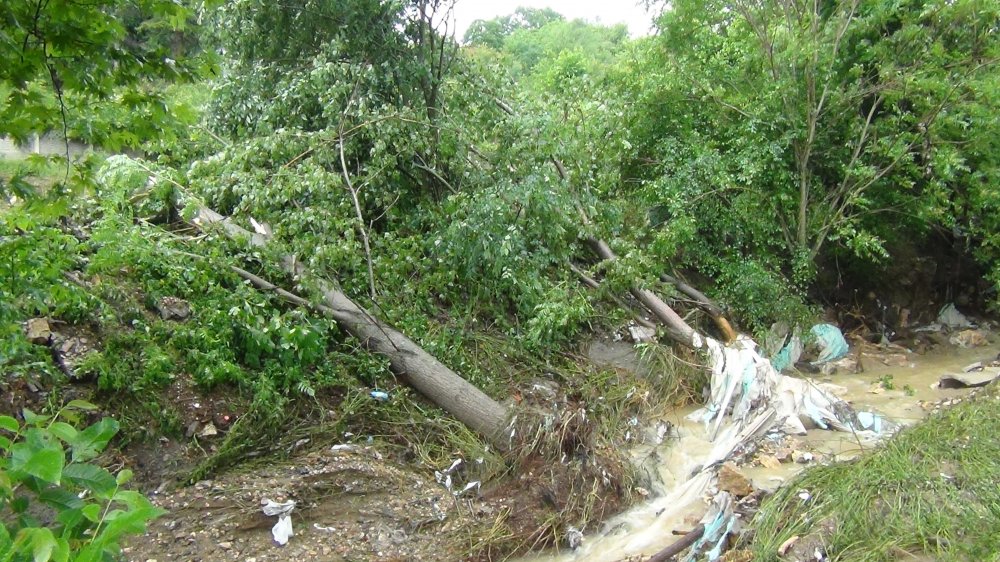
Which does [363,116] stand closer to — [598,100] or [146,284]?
[146,284]

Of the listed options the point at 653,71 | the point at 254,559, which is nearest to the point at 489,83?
the point at 653,71

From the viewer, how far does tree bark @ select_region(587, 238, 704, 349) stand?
6949mm

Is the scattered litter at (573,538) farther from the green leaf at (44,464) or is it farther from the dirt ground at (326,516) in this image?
the green leaf at (44,464)

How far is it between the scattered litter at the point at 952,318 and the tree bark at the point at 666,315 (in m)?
4.16

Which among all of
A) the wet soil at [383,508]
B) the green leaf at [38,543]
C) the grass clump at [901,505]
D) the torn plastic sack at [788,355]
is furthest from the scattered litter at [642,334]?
the green leaf at [38,543]

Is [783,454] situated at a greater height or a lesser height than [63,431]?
lesser

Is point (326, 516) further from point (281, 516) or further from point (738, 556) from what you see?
point (738, 556)

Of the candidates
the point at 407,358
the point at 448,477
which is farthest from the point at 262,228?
the point at 448,477

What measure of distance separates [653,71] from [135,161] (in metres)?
5.55

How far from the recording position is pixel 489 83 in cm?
728

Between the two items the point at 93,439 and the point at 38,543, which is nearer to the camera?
the point at 38,543

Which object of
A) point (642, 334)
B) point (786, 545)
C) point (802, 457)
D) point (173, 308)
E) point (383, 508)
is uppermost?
point (173, 308)

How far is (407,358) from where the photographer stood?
550 centimetres

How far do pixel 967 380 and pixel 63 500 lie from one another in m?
7.49
